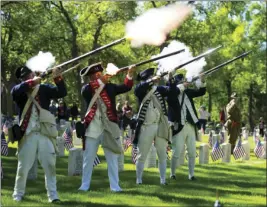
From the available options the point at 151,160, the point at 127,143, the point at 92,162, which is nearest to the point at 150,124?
the point at 92,162

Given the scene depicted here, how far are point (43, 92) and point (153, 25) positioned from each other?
2.56 m

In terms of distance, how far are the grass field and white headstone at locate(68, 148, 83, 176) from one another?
7.0 inches

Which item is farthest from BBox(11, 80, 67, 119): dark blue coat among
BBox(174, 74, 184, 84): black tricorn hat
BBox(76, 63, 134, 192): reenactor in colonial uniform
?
BBox(174, 74, 184, 84): black tricorn hat

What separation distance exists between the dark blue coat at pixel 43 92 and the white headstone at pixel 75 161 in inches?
98.3

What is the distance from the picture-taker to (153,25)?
347 inches

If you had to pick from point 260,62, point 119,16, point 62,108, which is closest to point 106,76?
point 62,108

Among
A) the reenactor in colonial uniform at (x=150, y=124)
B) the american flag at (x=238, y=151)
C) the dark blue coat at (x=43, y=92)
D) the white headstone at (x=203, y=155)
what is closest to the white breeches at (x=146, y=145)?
the reenactor in colonial uniform at (x=150, y=124)

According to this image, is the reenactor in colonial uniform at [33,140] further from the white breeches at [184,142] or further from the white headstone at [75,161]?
the white breeches at [184,142]

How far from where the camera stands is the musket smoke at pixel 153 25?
8.24 metres

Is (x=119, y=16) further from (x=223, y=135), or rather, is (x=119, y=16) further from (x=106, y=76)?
(x=106, y=76)

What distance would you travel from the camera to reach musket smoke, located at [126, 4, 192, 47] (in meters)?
8.24

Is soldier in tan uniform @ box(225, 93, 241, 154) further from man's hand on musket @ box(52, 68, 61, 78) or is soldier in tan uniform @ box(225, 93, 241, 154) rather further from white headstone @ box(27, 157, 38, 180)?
man's hand on musket @ box(52, 68, 61, 78)

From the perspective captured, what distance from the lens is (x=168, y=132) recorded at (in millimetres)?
9008

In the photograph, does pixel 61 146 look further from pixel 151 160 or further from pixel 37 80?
pixel 37 80
